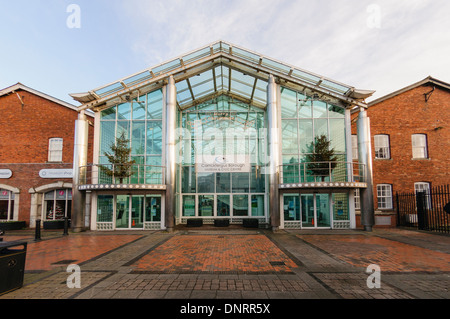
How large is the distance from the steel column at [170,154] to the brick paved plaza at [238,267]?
8.48ft

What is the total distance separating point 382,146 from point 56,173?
875 inches

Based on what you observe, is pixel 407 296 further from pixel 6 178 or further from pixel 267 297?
pixel 6 178

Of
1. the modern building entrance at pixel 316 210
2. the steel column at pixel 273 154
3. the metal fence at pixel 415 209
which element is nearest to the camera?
the steel column at pixel 273 154

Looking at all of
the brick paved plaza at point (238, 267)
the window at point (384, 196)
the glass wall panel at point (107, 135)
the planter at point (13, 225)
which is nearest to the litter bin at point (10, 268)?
the brick paved plaza at point (238, 267)

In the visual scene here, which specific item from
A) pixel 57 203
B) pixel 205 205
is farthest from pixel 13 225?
pixel 205 205

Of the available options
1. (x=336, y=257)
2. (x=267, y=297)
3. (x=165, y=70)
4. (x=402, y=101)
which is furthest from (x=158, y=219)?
(x=402, y=101)

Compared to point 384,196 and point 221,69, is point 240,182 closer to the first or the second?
point 221,69

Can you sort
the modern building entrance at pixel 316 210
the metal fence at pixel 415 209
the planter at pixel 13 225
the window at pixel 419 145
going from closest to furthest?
the modern building entrance at pixel 316 210, the planter at pixel 13 225, the metal fence at pixel 415 209, the window at pixel 419 145

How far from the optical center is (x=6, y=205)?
667 inches

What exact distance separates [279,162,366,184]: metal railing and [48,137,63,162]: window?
14760 mm

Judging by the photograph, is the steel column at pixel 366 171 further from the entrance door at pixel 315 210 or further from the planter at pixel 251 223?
the planter at pixel 251 223

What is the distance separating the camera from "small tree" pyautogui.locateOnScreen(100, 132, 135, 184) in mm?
14253

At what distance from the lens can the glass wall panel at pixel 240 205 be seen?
711 inches

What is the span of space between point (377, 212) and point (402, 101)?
320 inches
